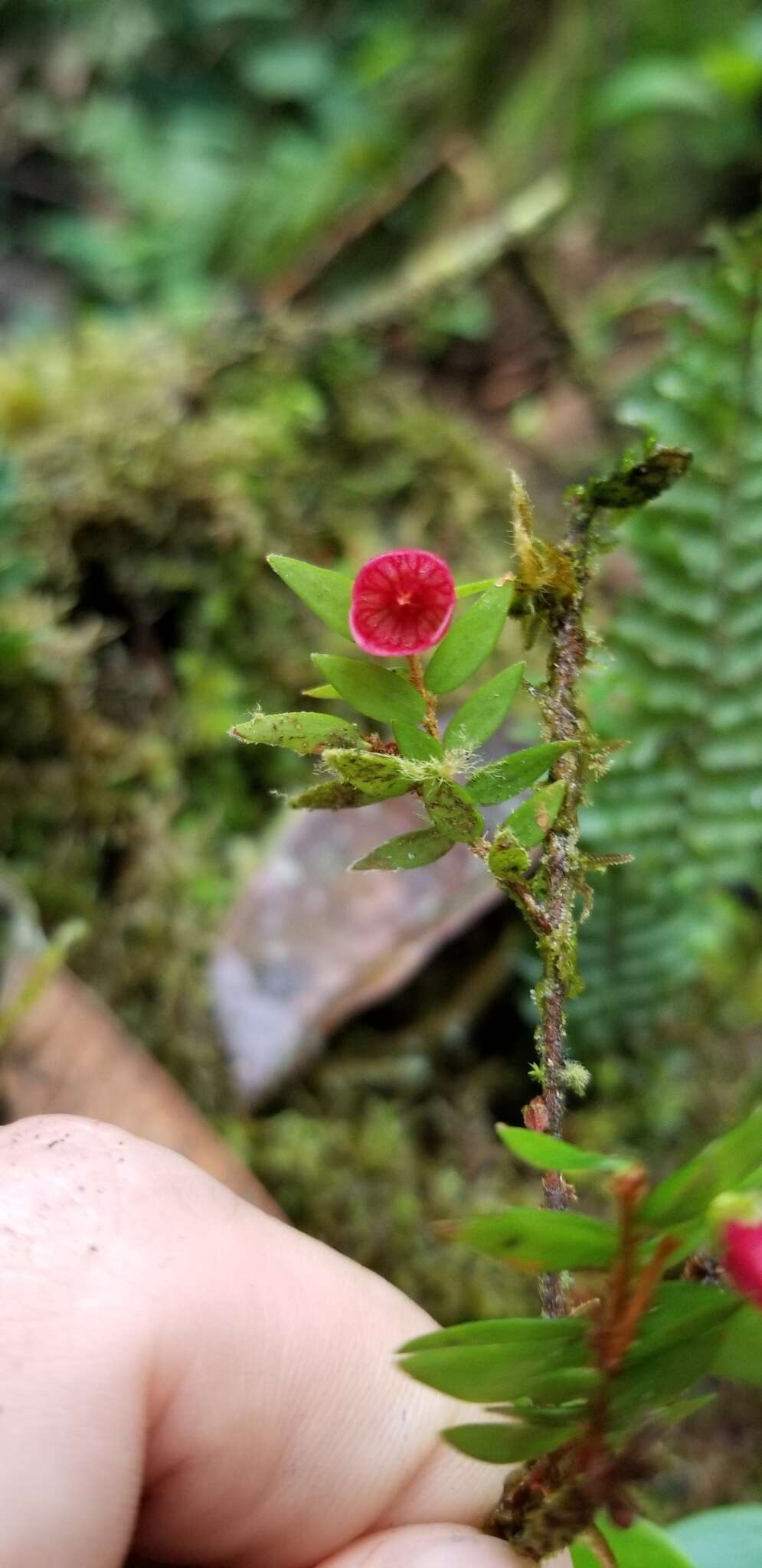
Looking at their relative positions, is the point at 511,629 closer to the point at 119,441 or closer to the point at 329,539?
the point at 329,539

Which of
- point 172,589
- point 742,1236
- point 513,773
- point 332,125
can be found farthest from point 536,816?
point 332,125

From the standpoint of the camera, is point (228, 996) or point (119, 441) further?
point (119, 441)

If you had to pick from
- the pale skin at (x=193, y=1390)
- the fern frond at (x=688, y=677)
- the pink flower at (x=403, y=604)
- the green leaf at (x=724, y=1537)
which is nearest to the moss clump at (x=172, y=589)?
the fern frond at (x=688, y=677)

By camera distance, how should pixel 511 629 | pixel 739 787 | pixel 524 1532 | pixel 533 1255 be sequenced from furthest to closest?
pixel 511 629, pixel 739 787, pixel 524 1532, pixel 533 1255

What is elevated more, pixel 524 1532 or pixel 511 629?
pixel 511 629

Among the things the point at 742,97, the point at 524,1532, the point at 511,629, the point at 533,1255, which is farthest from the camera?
the point at 742,97

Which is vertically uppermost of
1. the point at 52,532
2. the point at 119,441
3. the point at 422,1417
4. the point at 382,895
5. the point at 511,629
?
the point at 119,441

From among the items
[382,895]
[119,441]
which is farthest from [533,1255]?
[119,441]

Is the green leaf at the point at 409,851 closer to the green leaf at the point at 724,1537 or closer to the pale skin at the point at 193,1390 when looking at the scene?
the pale skin at the point at 193,1390
